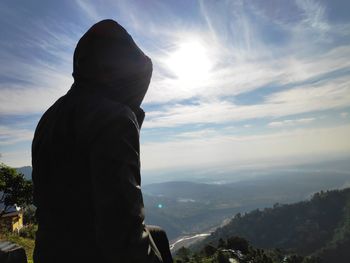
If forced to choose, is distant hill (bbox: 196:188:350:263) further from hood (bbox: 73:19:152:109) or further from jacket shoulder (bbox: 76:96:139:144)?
jacket shoulder (bbox: 76:96:139:144)

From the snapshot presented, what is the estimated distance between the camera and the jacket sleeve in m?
1.73

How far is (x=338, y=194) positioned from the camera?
190 metres

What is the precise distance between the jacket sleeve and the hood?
1.53 ft

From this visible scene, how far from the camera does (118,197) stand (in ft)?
5.76

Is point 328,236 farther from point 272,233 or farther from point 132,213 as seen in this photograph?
point 132,213

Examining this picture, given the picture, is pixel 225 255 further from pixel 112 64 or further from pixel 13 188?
pixel 112 64

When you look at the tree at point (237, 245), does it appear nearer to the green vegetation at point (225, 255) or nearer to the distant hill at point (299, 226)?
the green vegetation at point (225, 255)

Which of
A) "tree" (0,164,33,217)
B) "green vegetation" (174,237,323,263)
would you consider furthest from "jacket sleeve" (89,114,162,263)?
"tree" (0,164,33,217)

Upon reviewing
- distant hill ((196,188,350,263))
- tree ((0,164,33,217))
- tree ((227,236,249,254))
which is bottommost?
distant hill ((196,188,350,263))

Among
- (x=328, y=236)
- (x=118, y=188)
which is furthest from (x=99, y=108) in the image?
(x=328, y=236)

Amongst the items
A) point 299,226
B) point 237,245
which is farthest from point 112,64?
point 299,226

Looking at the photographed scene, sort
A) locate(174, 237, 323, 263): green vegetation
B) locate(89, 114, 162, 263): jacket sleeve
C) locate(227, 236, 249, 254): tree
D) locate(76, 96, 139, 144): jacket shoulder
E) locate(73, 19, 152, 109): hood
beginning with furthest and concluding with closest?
1. locate(227, 236, 249, 254): tree
2. locate(174, 237, 323, 263): green vegetation
3. locate(73, 19, 152, 109): hood
4. locate(76, 96, 139, 144): jacket shoulder
5. locate(89, 114, 162, 263): jacket sleeve

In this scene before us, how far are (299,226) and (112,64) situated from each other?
182216 mm

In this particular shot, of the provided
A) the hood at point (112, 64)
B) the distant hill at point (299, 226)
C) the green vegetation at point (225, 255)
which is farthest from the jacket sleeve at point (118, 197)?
the distant hill at point (299, 226)
